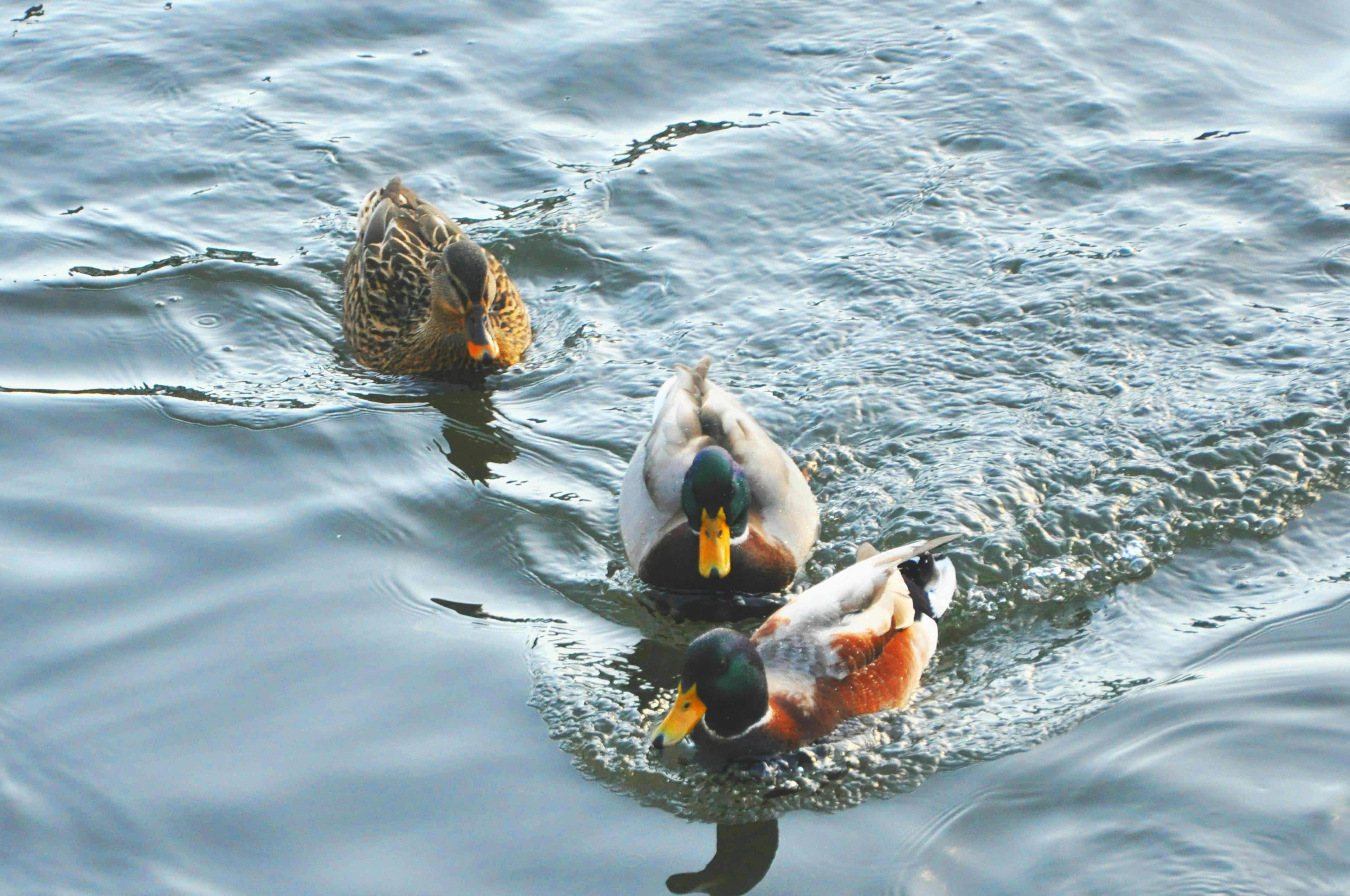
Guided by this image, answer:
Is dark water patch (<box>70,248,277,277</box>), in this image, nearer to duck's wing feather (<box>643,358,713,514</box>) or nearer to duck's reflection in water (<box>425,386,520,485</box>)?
duck's reflection in water (<box>425,386,520,485</box>)

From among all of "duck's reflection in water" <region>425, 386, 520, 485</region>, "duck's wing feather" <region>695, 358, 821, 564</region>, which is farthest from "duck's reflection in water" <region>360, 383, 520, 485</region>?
"duck's wing feather" <region>695, 358, 821, 564</region>

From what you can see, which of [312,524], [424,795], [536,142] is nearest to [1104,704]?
[424,795]

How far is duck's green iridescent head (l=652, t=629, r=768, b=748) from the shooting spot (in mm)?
5824

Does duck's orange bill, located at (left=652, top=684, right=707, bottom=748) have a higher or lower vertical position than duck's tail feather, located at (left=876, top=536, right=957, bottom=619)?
lower

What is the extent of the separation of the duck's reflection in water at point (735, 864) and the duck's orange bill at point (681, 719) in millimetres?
367

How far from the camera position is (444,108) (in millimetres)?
11602

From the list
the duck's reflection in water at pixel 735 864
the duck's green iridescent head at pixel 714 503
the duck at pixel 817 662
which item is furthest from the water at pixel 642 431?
the duck's green iridescent head at pixel 714 503

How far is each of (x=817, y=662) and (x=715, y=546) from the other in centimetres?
86

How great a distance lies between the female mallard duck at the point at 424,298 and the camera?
29.0ft

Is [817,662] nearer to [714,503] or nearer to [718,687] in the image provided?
[718,687]

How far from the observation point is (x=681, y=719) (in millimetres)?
5863

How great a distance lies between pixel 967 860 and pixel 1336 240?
226 inches

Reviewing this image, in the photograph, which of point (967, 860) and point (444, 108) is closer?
point (967, 860)

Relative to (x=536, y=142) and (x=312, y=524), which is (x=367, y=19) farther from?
(x=312, y=524)
